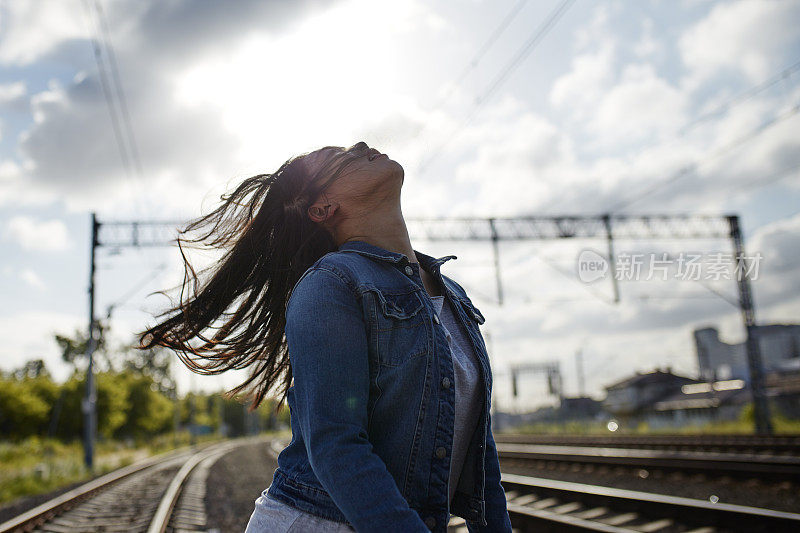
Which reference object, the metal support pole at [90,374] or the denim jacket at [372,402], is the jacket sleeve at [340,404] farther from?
the metal support pole at [90,374]

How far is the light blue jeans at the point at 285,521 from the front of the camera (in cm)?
147

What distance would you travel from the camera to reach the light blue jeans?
1.47 meters

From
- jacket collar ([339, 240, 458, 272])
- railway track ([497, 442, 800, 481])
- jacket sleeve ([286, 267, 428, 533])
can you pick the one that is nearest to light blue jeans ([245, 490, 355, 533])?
jacket sleeve ([286, 267, 428, 533])

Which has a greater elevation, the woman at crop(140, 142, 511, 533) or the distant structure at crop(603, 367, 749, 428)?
the woman at crop(140, 142, 511, 533)

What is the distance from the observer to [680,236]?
22.7 m

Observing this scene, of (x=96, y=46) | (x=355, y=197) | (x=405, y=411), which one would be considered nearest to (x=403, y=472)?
(x=405, y=411)

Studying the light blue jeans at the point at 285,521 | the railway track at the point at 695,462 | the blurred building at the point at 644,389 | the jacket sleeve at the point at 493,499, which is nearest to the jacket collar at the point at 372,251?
the jacket sleeve at the point at 493,499

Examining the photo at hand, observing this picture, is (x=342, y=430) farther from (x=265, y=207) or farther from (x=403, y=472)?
(x=265, y=207)

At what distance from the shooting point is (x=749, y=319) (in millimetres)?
22391

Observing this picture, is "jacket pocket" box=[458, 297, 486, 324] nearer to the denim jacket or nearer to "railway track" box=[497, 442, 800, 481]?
the denim jacket

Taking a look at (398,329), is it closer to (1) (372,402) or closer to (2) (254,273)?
(1) (372,402)

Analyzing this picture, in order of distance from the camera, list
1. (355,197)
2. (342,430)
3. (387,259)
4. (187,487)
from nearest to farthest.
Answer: (342,430) → (387,259) → (355,197) → (187,487)

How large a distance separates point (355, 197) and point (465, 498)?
92 cm

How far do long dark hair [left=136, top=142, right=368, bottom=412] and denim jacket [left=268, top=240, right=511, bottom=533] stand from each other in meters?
0.28
